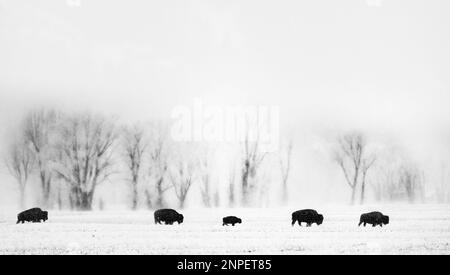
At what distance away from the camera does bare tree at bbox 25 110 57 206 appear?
40656 mm

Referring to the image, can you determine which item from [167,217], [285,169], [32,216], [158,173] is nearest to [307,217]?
[167,217]

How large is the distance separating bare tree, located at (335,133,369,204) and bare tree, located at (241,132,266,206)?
22.7 ft

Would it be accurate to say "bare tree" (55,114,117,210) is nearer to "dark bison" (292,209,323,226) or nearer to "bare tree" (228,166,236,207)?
"bare tree" (228,166,236,207)

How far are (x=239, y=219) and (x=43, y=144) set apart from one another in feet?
60.1

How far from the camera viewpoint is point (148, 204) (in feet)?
149

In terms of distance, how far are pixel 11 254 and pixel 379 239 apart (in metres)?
15.0

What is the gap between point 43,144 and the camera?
139 feet

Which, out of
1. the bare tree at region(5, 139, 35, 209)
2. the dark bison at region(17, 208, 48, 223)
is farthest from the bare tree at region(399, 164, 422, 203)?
the bare tree at region(5, 139, 35, 209)

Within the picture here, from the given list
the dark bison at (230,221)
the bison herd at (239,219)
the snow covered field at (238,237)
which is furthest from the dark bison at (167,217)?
the dark bison at (230,221)

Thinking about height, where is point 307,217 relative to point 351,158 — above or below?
below

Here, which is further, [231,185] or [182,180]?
[182,180]

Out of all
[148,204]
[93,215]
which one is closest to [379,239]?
[93,215]

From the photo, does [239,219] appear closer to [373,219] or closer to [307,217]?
[307,217]
